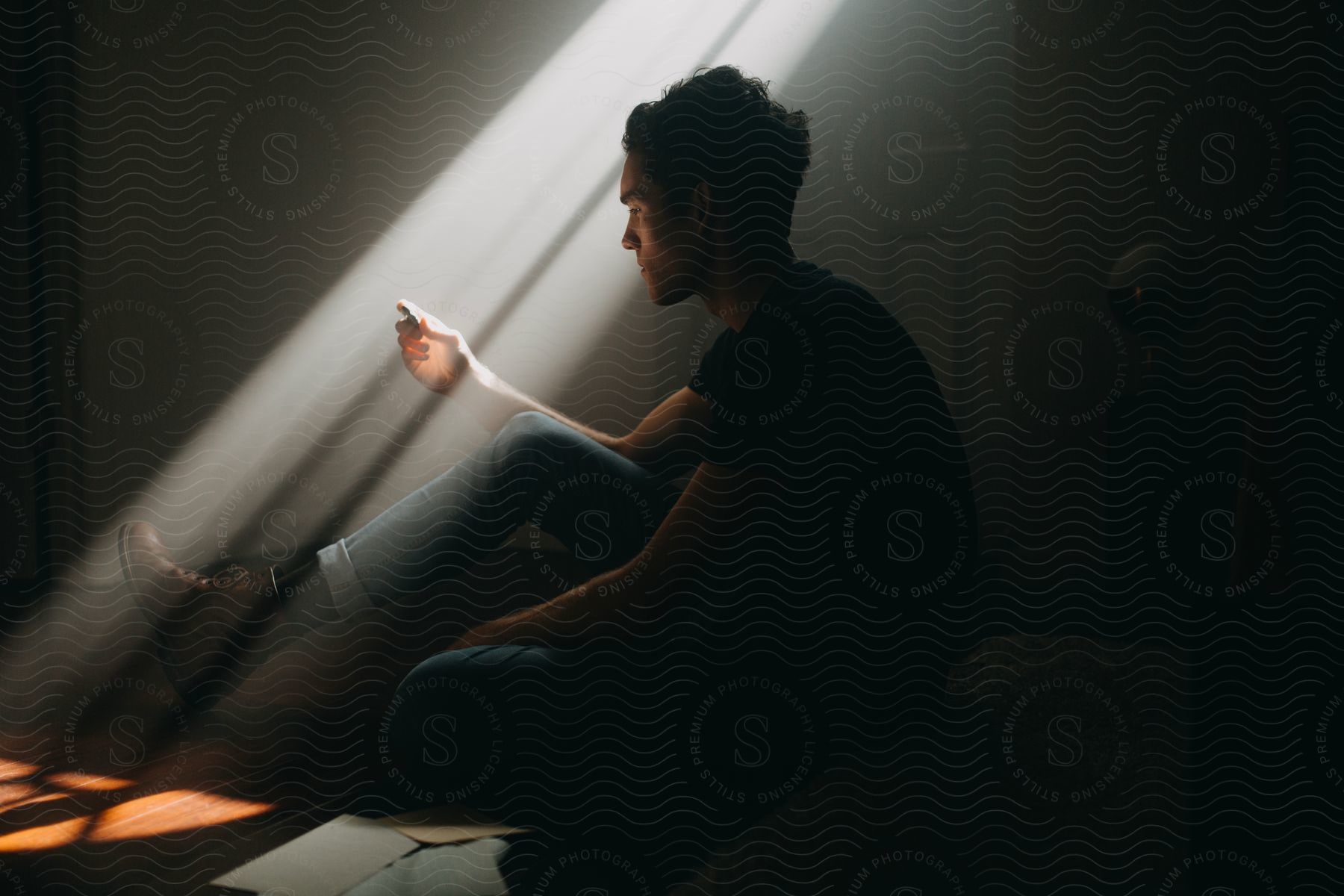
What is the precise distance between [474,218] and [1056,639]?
71 centimetres

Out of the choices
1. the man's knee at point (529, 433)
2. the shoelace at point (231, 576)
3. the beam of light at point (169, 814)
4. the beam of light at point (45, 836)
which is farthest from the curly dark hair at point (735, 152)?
the beam of light at point (45, 836)

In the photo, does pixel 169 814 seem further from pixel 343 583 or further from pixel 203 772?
pixel 343 583

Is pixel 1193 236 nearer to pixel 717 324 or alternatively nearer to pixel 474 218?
pixel 717 324

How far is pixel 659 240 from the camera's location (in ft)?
2.47

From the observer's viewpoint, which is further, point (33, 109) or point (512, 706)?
point (33, 109)

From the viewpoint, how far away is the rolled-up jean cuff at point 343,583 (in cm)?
71

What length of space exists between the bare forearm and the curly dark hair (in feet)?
0.82

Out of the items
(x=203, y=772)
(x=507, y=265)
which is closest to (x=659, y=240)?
(x=507, y=265)

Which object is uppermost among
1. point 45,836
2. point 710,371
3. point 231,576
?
point 710,371

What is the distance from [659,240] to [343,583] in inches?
17.6

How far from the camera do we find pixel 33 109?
844mm

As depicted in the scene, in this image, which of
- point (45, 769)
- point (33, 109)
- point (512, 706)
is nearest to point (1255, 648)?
point (512, 706)

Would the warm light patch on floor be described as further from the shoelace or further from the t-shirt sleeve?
the t-shirt sleeve

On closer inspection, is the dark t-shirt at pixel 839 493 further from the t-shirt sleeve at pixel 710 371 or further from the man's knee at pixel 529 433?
the man's knee at pixel 529 433
